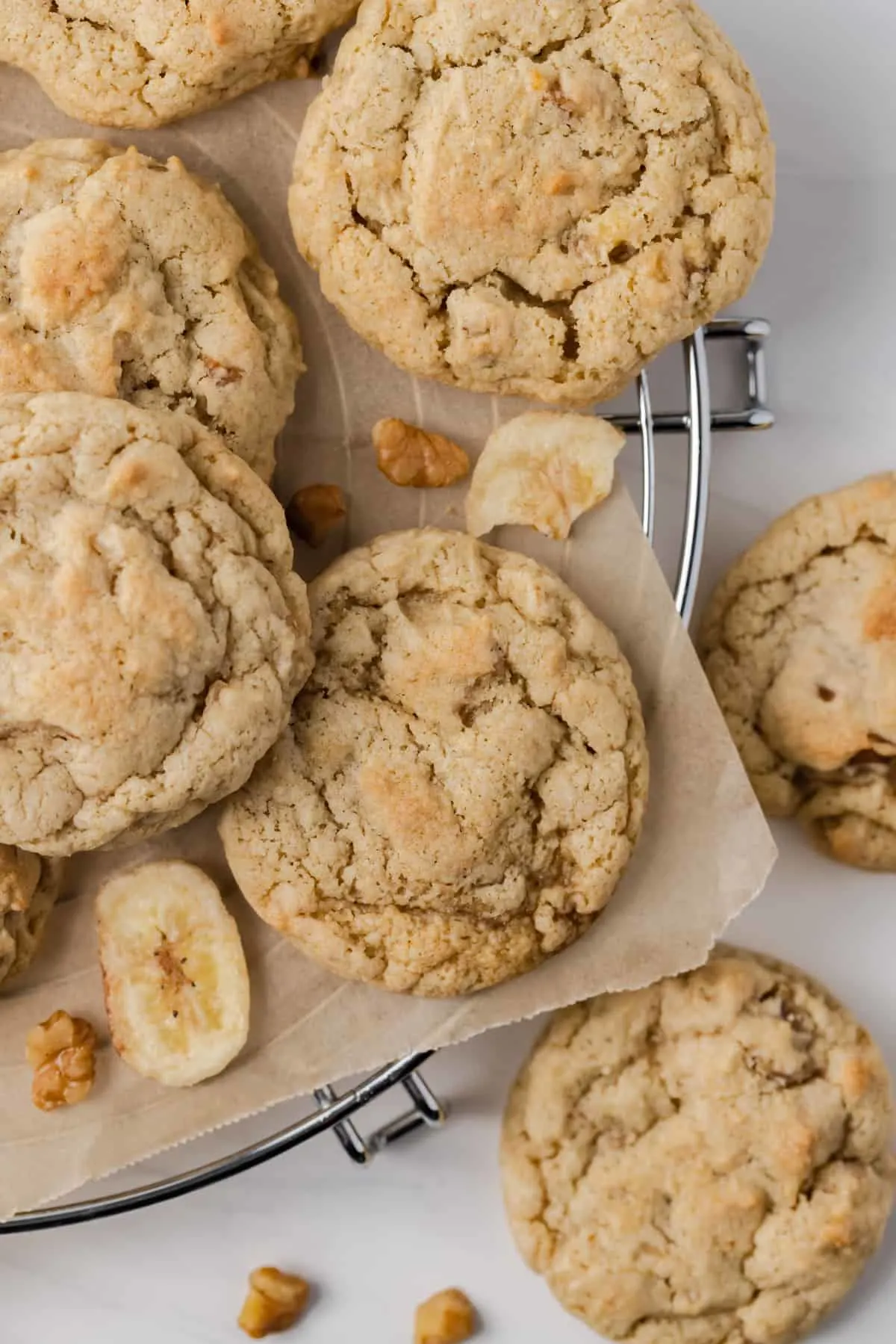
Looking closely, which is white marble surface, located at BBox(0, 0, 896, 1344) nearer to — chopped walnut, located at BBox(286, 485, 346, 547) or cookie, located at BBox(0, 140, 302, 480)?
chopped walnut, located at BBox(286, 485, 346, 547)

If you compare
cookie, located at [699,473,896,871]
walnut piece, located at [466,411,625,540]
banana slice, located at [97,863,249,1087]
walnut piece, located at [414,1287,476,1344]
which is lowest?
walnut piece, located at [414,1287,476,1344]

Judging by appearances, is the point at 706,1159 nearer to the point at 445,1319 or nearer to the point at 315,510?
the point at 445,1319

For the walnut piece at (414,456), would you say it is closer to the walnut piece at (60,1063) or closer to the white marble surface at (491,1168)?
the white marble surface at (491,1168)

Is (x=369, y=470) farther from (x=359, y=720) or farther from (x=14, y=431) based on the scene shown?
(x=14, y=431)

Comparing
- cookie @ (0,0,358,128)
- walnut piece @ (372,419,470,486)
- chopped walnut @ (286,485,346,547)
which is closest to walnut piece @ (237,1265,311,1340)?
chopped walnut @ (286,485,346,547)

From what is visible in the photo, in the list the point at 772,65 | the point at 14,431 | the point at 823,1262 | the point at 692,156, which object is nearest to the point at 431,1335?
the point at 823,1262

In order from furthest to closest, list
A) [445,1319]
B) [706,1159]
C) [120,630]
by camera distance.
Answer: [445,1319] → [706,1159] → [120,630]

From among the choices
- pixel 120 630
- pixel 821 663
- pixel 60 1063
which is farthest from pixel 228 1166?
pixel 821 663
